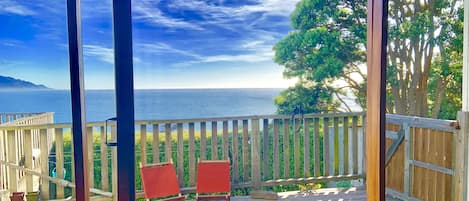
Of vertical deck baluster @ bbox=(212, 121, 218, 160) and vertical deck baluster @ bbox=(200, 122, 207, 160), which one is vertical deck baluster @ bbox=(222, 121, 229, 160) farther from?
vertical deck baluster @ bbox=(200, 122, 207, 160)

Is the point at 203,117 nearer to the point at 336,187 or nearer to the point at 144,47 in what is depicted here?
the point at 144,47

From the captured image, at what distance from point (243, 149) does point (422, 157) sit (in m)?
1.66

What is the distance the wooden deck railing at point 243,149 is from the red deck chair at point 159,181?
0.21 m

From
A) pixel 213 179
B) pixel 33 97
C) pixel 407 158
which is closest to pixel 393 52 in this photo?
pixel 407 158

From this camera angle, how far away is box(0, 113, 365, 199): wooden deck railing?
2816 millimetres

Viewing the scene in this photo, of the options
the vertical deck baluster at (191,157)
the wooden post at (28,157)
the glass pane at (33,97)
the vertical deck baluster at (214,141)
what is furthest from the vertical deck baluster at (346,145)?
the wooden post at (28,157)

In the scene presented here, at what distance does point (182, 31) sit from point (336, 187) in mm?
2433

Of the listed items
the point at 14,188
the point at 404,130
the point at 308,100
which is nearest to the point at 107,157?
the point at 14,188

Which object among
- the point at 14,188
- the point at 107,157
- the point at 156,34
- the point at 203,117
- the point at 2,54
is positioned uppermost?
the point at 156,34

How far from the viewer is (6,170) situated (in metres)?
2.67

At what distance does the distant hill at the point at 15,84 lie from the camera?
2.31 meters

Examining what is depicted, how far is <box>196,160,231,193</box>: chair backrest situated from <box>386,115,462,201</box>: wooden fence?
5.28ft

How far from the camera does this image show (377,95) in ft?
4.89

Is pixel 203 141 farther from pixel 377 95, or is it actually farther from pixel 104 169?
pixel 377 95
